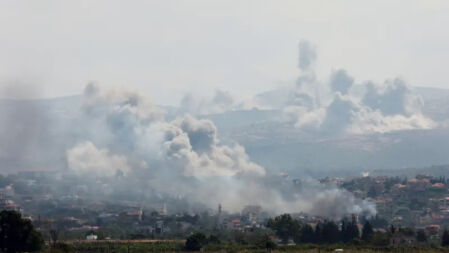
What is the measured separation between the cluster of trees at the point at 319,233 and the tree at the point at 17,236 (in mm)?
29118

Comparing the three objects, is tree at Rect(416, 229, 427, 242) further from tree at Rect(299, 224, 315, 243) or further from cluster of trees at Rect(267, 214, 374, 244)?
tree at Rect(299, 224, 315, 243)

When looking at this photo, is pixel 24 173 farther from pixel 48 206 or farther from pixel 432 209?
pixel 432 209

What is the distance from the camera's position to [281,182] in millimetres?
157500

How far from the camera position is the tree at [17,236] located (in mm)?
63469

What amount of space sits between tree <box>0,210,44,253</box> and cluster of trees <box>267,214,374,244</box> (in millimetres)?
29118

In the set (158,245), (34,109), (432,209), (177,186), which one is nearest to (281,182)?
(177,186)

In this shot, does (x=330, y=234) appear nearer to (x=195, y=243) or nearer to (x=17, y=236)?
(x=195, y=243)

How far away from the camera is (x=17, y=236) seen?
63.5 metres

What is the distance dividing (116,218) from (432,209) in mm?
52594

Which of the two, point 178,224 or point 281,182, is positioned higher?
point 281,182

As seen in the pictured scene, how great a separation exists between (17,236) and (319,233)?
31.4m

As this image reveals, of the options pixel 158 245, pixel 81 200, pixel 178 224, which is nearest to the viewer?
pixel 158 245

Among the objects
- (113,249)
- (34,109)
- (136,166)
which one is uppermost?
(34,109)

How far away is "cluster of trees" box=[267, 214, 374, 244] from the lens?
264 feet
